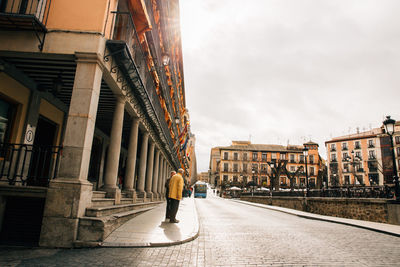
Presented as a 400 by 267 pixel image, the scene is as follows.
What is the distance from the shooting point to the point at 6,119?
775 cm

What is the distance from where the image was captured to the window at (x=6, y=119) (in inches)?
299

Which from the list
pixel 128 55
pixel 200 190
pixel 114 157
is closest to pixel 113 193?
pixel 114 157

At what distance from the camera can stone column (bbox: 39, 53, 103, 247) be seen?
5461mm

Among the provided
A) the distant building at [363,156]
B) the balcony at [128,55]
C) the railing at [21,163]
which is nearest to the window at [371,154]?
the distant building at [363,156]

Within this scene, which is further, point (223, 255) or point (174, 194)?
point (174, 194)

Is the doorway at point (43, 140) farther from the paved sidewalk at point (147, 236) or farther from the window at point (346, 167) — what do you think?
the window at point (346, 167)

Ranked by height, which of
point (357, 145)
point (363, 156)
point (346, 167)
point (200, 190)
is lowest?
point (200, 190)

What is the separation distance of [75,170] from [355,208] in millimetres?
15514

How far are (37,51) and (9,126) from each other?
283cm

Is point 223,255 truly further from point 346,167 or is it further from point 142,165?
point 346,167

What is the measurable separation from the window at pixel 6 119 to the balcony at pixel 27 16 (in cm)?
235

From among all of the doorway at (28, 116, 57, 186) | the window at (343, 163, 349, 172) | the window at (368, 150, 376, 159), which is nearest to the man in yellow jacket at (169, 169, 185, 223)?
the doorway at (28, 116, 57, 186)

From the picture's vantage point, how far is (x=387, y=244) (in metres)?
7.04

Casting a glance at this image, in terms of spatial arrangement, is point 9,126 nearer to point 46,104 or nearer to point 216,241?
point 46,104
